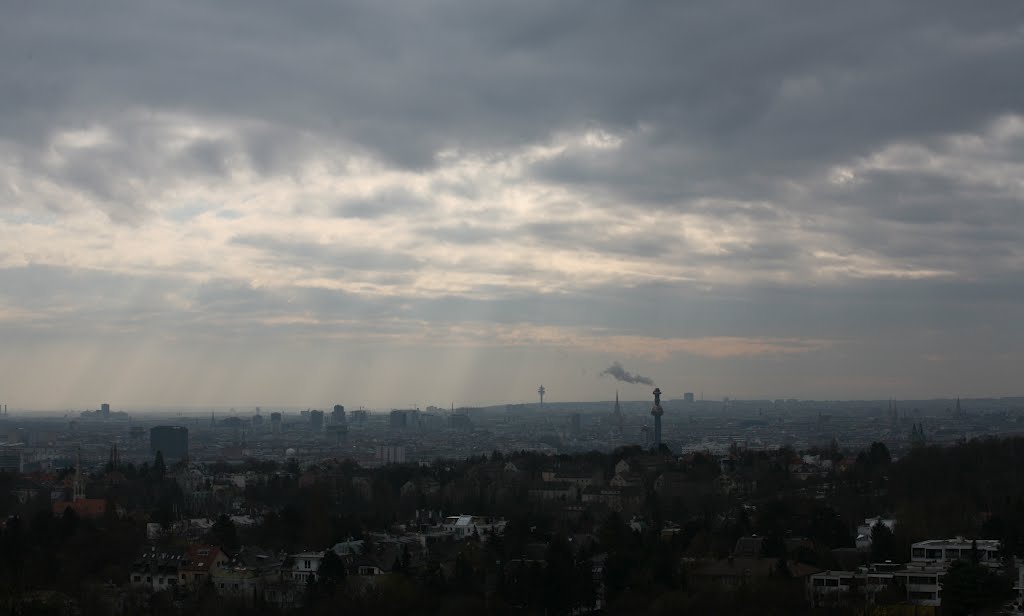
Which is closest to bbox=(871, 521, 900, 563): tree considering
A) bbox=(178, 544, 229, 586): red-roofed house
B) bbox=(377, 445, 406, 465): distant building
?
bbox=(178, 544, 229, 586): red-roofed house

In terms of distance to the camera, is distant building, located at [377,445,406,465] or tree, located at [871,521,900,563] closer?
tree, located at [871,521,900,563]

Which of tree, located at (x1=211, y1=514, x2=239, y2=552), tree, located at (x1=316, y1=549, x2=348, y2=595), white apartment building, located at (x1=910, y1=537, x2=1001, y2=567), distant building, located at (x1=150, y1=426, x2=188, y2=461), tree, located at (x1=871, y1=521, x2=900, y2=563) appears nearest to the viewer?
tree, located at (x1=316, y1=549, x2=348, y2=595)

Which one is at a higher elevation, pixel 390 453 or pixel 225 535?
pixel 390 453

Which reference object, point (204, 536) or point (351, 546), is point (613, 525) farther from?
point (204, 536)

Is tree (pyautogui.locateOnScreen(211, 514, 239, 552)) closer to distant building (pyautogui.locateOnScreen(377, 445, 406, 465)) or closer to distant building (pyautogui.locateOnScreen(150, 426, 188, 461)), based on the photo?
distant building (pyautogui.locateOnScreen(377, 445, 406, 465))

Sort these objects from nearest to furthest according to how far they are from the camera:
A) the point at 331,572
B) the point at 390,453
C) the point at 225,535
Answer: the point at 331,572 → the point at 225,535 → the point at 390,453

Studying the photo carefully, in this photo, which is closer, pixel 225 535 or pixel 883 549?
pixel 883 549

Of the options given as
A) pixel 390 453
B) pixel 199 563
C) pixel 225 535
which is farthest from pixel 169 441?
pixel 199 563

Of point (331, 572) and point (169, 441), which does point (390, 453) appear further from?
point (331, 572)

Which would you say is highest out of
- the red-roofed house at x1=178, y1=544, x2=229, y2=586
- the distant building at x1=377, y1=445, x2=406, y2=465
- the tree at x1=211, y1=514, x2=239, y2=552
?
the distant building at x1=377, y1=445, x2=406, y2=465

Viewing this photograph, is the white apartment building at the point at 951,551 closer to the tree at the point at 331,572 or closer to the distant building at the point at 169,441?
the tree at the point at 331,572

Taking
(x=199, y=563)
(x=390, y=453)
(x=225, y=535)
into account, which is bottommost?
(x=199, y=563)

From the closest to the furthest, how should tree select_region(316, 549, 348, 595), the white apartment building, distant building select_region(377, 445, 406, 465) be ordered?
1. tree select_region(316, 549, 348, 595)
2. the white apartment building
3. distant building select_region(377, 445, 406, 465)
